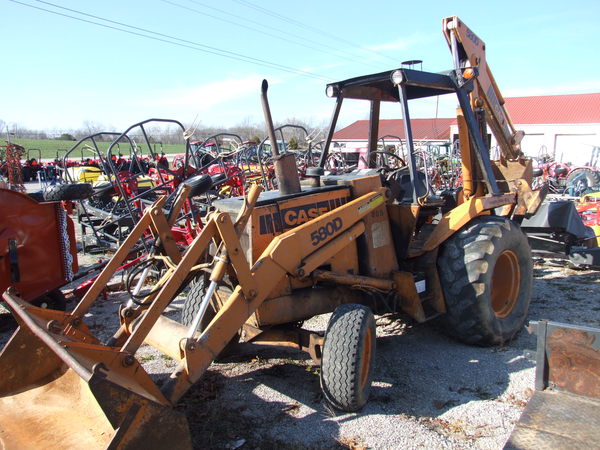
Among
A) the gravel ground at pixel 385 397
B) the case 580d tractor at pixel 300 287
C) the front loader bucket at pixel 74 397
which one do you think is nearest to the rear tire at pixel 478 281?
the case 580d tractor at pixel 300 287

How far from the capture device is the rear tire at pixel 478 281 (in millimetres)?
4387

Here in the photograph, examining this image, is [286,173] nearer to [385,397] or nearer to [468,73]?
[385,397]

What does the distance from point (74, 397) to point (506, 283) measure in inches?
154

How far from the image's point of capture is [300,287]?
395 cm

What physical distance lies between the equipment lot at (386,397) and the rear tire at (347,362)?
156 millimetres

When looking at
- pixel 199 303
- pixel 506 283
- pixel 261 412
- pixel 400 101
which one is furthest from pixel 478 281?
pixel 199 303

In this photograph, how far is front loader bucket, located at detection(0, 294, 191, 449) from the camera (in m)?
2.54

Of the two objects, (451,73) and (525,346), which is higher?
(451,73)

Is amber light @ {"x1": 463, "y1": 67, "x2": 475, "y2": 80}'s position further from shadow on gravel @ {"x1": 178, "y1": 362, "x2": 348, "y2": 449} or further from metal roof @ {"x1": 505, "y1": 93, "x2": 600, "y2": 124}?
metal roof @ {"x1": 505, "y1": 93, "x2": 600, "y2": 124}

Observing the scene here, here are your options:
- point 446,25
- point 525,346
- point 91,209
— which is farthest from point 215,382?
point 91,209

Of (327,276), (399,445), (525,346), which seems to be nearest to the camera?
(399,445)

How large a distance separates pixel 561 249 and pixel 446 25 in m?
3.61

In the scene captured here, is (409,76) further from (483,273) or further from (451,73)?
(483,273)

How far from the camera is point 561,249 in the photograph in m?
7.10
